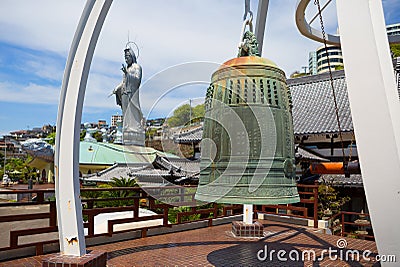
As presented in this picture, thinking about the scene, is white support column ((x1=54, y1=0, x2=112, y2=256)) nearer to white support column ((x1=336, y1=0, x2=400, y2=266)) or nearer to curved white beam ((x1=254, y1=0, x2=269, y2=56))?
white support column ((x1=336, y1=0, x2=400, y2=266))

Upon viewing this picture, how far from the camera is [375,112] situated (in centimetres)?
189

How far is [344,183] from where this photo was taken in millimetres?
9742

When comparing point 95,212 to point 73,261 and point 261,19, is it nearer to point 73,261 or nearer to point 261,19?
point 73,261

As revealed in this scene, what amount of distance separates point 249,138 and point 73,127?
6.30 ft

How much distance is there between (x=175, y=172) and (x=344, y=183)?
757 centimetres

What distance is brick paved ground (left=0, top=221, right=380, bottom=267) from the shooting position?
507 centimetres

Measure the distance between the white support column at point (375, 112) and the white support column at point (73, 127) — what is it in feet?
8.66

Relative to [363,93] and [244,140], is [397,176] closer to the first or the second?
[363,93]

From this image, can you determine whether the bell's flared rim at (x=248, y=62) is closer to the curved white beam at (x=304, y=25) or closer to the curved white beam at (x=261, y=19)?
the curved white beam at (x=304, y=25)

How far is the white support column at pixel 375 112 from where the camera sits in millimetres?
1842

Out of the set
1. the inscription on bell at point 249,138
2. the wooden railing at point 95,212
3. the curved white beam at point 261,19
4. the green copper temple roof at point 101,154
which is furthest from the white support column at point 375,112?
the green copper temple roof at point 101,154

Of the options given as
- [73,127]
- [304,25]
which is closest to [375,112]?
[73,127]

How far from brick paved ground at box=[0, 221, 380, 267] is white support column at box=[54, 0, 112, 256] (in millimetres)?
1474

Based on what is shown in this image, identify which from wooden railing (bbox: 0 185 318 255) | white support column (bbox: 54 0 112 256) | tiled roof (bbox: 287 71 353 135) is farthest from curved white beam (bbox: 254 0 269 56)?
tiled roof (bbox: 287 71 353 135)
